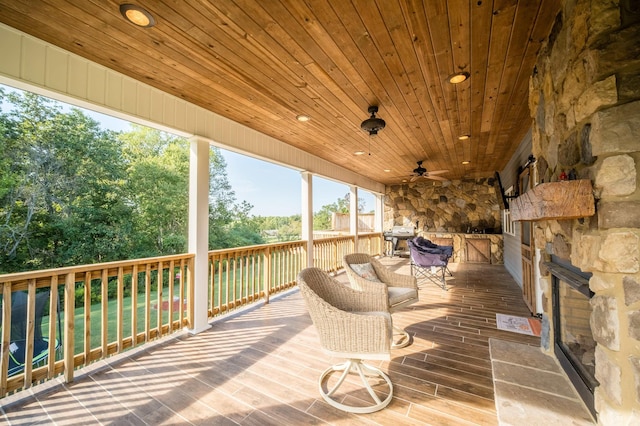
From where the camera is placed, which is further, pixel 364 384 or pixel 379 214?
pixel 379 214

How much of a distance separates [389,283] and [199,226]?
7.94 feet

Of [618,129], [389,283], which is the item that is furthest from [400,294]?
[618,129]

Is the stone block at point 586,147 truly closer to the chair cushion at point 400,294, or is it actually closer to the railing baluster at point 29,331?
the chair cushion at point 400,294

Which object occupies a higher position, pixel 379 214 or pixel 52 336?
pixel 379 214

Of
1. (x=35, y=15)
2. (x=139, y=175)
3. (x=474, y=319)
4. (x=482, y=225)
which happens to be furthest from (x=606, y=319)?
(x=139, y=175)

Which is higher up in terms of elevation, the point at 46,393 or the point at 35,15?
the point at 35,15

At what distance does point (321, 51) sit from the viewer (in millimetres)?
2115

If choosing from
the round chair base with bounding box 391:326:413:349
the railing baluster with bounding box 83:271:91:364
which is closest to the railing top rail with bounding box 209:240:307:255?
the railing baluster with bounding box 83:271:91:364

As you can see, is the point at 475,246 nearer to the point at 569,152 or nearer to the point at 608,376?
the point at 569,152

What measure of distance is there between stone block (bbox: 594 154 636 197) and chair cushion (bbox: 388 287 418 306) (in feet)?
6.13

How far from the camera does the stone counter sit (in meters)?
7.61

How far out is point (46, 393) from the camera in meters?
2.02

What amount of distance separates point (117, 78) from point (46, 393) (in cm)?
270

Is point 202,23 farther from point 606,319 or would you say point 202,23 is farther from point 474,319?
point 474,319
